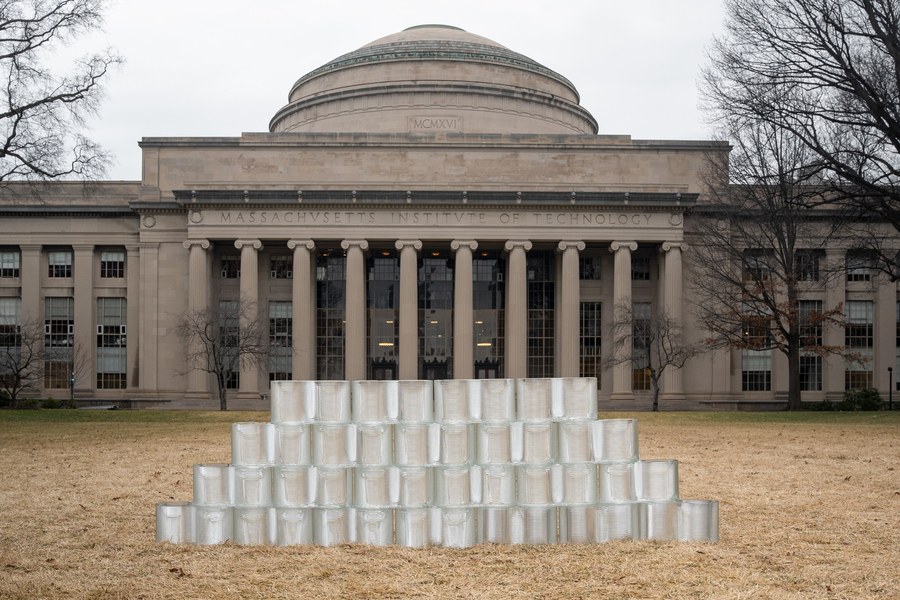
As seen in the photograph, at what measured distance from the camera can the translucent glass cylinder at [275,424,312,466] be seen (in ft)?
35.9

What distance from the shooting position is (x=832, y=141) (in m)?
34.1

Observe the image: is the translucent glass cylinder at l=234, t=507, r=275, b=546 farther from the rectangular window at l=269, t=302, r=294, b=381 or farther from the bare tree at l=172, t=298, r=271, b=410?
the rectangular window at l=269, t=302, r=294, b=381

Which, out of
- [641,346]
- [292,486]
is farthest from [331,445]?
[641,346]

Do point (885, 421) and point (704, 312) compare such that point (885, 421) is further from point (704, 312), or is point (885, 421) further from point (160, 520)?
point (160, 520)

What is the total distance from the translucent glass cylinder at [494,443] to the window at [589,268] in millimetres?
51368

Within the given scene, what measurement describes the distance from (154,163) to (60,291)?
1173cm

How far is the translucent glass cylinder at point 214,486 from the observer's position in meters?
10.8

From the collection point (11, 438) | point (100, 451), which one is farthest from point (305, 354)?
point (100, 451)

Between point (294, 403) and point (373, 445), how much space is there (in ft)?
3.98

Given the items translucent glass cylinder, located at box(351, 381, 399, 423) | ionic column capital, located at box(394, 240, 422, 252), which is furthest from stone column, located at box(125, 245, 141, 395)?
translucent glass cylinder, located at box(351, 381, 399, 423)

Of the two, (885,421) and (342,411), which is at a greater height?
(342,411)

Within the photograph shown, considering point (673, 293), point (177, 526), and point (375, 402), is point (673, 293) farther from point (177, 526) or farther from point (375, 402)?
point (177, 526)

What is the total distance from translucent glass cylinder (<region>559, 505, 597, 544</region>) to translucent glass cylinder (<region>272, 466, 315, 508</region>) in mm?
3225

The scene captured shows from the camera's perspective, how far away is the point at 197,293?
57.4 m
